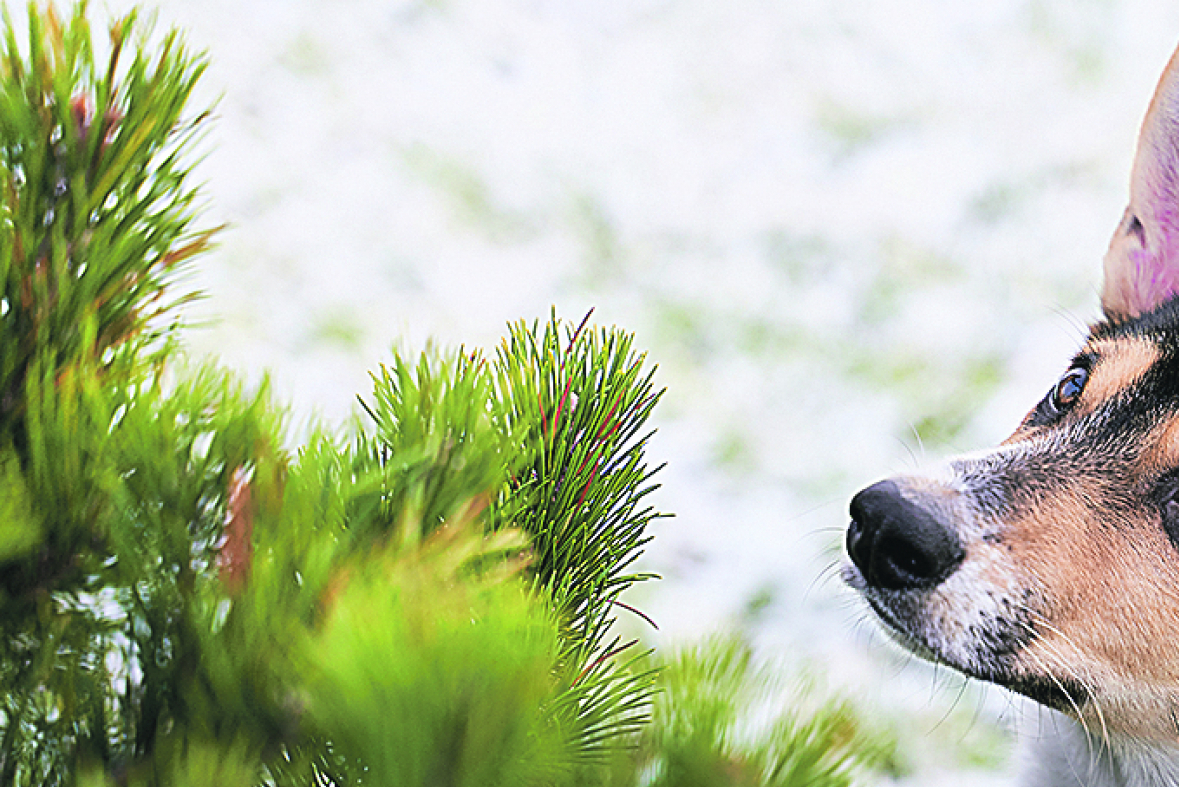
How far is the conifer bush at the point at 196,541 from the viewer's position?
25 cm

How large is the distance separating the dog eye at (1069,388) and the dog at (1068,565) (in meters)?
0.05

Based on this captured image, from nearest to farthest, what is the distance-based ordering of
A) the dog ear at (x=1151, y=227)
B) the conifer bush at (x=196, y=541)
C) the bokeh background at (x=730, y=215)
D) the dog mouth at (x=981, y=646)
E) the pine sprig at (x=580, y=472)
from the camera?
1. the conifer bush at (x=196, y=541)
2. the pine sprig at (x=580, y=472)
3. the dog mouth at (x=981, y=646)
4. the dog ear at (x=1151, y=227)
5. the bokeh background at (x=730, y=215)

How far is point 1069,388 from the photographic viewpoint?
3.63ft

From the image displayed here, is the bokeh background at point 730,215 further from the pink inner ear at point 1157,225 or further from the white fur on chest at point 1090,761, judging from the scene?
the pink inner ear at point 1157,225

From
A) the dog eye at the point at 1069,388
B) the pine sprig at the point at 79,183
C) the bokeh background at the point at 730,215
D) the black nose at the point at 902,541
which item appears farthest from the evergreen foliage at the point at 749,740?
the bokeh background at the point at 730,215

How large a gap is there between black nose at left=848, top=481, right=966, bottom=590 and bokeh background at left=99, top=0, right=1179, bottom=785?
0.83 metres

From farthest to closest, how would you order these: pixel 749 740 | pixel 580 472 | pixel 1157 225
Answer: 1. pixel 1157 225
2. pixel 580 472
3. pixel 749 740

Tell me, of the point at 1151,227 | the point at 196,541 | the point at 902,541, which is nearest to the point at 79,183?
the point at 196,541

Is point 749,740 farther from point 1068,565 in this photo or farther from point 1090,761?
point 1090,761

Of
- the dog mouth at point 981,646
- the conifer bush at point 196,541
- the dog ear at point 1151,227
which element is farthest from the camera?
the dog ear at point 1151,227

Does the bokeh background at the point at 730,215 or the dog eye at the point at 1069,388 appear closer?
the dog eye at the point at 1069,388

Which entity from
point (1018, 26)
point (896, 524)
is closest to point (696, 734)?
point (896, 524)

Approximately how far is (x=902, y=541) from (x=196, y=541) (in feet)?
2.26

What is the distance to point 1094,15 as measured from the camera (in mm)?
2951
